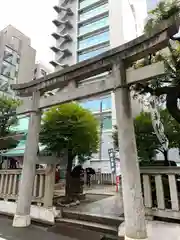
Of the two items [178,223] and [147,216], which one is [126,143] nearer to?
[147,216]

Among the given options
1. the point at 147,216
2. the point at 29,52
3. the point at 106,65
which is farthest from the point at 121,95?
the point at 29,52

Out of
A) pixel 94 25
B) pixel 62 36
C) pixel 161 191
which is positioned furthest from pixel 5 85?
pixel 161 191

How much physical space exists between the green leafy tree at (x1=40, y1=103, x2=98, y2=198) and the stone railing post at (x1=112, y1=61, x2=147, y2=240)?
2.15 metres

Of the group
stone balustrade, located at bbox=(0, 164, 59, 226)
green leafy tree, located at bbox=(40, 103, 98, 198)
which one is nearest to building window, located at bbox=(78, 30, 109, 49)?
green leafy tree, located at bbox=(40, 103, 98, 198)

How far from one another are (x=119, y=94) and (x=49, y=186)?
8.76 ft

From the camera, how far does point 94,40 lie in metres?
25.1

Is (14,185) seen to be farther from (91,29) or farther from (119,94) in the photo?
(91,29)

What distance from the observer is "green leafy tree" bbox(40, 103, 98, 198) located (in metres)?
5.19

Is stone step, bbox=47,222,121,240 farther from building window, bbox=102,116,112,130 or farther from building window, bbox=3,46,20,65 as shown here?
building window, bbox=3,46,20,65

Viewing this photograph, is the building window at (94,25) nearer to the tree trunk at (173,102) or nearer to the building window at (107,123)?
the building window at (107,123)

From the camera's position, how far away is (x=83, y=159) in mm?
6316

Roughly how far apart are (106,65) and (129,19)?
1018 inches

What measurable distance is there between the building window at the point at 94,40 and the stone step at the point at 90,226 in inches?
910

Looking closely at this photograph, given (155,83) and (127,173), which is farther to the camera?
(155,83)
